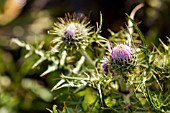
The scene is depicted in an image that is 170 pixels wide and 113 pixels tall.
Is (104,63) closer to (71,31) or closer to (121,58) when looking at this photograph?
(121,58)

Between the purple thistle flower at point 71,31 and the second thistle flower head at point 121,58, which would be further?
the purple thistle flower at point 71,31

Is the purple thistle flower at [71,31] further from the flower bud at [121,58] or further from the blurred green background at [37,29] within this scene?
the blurred green background at [37,29]

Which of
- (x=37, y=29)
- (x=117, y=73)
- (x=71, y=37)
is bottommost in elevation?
(x=117, y=73)

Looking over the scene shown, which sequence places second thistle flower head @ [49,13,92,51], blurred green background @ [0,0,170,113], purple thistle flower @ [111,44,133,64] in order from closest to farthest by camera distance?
purple thistle flower @ [111,44,133,64] → second thistle flower head @ [49,13,92,51] → blurred green background @ [0,0,170,113]

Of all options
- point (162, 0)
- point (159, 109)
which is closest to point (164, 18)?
point (162, 0)

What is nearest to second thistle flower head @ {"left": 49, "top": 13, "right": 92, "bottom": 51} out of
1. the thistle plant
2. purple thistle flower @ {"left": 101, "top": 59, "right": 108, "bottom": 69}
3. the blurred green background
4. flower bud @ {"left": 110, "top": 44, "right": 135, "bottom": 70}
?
the thistle plant

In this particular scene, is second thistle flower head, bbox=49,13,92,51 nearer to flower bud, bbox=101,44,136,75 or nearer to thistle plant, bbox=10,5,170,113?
thistle plant, bbox=10,5,170,113

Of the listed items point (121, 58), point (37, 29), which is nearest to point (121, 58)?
point (121, 58)

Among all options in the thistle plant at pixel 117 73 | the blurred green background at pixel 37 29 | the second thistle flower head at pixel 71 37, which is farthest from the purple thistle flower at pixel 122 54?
the blurred green background at pixel 37 29
